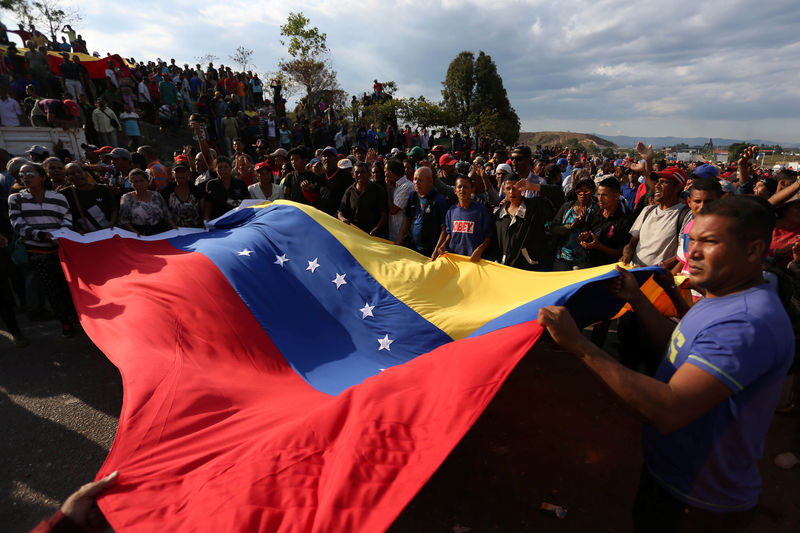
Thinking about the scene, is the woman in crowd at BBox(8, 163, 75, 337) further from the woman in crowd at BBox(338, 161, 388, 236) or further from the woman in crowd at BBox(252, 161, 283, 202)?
the woman in crowd at BBox(338, 161, 388, 236)

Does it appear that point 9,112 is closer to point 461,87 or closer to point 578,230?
point 578,230

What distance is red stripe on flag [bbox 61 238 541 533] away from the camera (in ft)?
6.21

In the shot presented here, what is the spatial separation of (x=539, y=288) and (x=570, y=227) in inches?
59.4

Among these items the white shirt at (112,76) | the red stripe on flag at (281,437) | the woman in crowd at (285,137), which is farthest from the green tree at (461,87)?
the red stripe on flag at (281,437)

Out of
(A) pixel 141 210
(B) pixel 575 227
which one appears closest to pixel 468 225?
(B) pixel 575 227

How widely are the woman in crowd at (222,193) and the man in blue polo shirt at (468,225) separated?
383cm

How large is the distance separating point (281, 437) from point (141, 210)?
4874 mm

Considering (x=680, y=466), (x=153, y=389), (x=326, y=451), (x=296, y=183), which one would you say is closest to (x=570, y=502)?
(x=680, y=466)

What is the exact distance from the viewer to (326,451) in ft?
7.13

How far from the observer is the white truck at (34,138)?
983 centimetres

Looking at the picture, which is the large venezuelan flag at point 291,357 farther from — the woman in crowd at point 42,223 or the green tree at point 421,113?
the green tree at point 421,113

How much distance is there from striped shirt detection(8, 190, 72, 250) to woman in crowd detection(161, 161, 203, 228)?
4.48 feet

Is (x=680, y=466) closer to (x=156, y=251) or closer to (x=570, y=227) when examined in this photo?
(x=570, y=227)

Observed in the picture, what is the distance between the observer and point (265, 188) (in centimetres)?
705
